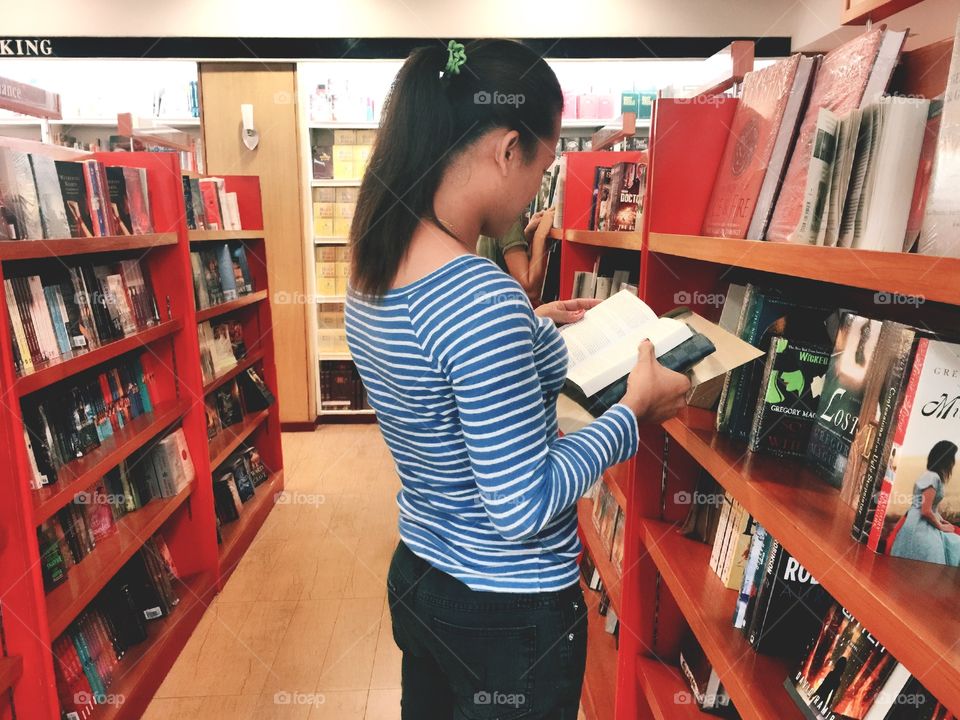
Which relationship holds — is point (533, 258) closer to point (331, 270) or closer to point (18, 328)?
point (18, 328)

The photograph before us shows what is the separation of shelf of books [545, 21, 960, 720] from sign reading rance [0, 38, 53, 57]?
5.01m

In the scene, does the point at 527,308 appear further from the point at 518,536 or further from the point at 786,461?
the point at 786,461

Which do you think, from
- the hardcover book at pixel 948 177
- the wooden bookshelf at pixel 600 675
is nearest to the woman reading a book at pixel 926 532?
the hardcover book at pixel 948 177

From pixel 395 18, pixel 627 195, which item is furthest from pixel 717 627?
pixel 395 18

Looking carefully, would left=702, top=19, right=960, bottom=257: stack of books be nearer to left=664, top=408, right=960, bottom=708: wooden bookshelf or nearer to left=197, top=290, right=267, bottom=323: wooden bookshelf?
left=664, top=408, right=960, bottom=708: wooden bookshelf

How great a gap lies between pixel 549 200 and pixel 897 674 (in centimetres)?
282

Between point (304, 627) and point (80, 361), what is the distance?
1.39 meters

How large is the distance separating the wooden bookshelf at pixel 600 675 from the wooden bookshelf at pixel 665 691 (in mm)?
256

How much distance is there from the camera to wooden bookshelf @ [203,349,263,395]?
10.5 feet

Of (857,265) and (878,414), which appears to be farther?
(878,414)

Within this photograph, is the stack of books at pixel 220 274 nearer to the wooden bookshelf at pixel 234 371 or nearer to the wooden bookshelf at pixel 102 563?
the wooden bookshelf at pixel 234 371

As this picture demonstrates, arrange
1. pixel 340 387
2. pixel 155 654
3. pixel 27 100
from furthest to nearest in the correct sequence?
1. pixel 340 387
2. pixel 27 100
3. pixel 155 654

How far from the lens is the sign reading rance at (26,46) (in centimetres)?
496

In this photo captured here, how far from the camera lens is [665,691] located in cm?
161
